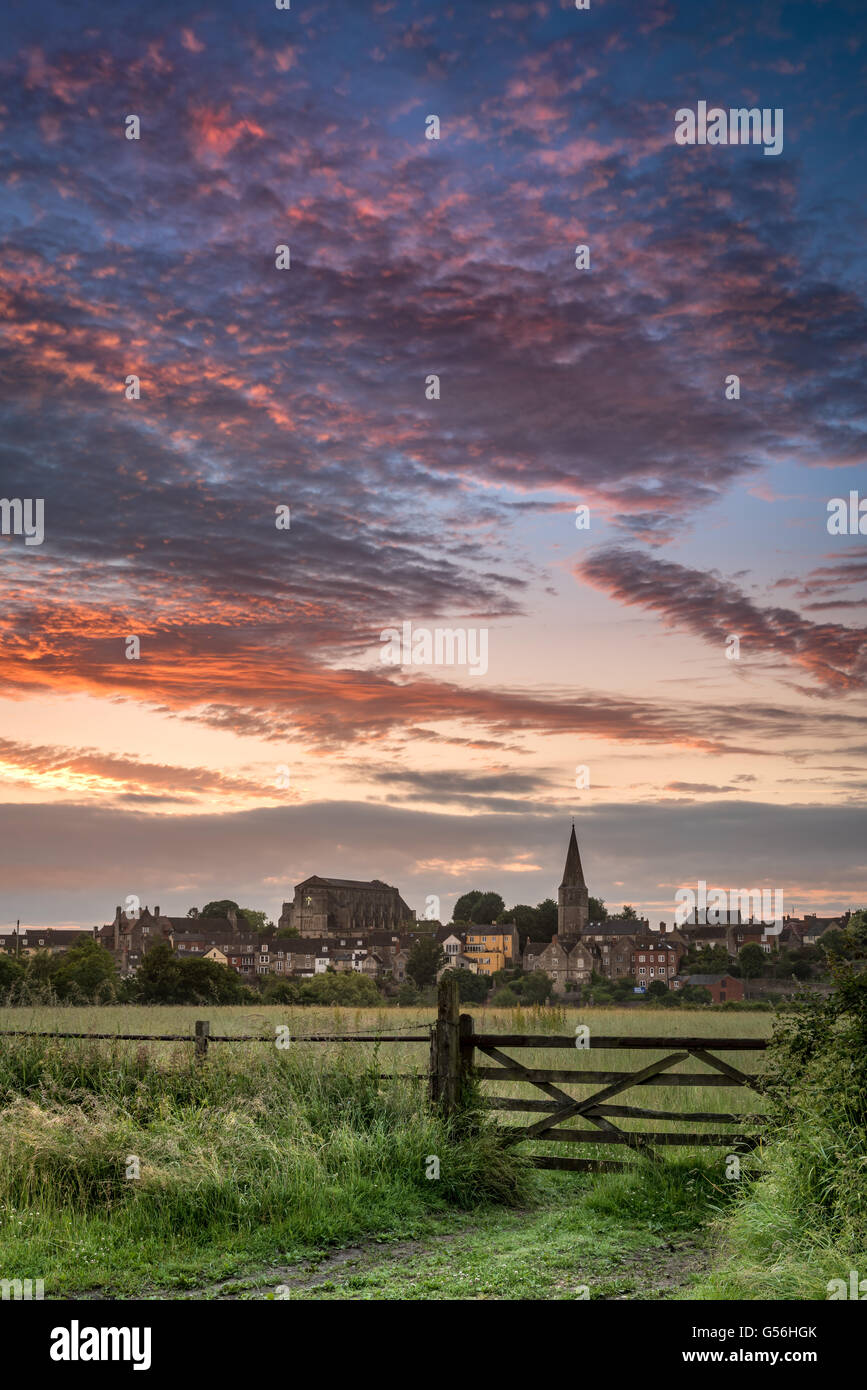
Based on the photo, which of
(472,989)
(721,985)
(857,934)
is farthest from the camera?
(472,989)

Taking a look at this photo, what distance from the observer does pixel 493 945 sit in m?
114

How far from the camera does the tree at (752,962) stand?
66.0 m

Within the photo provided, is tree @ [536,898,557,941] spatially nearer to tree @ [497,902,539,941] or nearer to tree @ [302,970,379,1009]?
tree @ [497,902,539,941]

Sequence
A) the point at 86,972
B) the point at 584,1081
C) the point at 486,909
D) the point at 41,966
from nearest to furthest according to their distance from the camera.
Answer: the point at 584,1081
the point at 86,972
the point at 41,966
the point at 486,909

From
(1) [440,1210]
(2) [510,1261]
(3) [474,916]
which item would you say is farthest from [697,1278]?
(3) [474,916]

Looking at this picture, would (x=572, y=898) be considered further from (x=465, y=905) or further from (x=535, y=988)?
(x=535, y=988)

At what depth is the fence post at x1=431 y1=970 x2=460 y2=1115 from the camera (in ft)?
39.3

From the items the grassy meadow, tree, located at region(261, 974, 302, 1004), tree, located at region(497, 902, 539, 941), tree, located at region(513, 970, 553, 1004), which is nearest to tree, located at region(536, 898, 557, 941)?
tree, located at region(497, 902, 539, 941)

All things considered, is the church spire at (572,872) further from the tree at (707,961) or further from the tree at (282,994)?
the tree at (282,994)

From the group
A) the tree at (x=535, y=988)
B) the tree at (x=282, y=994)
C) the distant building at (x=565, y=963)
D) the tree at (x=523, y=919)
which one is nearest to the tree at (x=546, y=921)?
the tree at (x=523, y=919)

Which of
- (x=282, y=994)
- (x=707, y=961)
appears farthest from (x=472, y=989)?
(x=707, y=961)

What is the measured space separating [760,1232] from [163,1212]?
16.5ft

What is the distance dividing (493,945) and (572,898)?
716 inches
